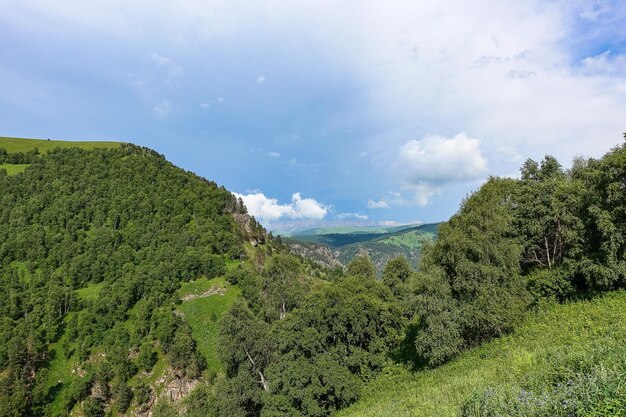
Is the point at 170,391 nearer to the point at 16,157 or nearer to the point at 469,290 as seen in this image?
the point at 469,290

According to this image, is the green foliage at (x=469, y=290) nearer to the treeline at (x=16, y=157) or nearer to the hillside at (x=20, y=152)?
the hillside at (x=20, y=152)

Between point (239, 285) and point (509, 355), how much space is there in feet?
326

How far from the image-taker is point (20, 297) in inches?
4173


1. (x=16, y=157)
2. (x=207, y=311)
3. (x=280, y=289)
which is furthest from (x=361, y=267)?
(x=16, y=157)

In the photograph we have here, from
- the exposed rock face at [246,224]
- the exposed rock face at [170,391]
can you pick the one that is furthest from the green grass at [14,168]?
the exposed rock face at [170,391]

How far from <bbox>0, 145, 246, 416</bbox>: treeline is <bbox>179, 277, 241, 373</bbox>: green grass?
3170 millimetres

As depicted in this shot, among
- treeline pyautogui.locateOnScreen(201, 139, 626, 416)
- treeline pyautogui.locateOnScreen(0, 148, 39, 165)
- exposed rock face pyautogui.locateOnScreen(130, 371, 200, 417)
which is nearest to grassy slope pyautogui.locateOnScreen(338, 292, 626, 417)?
treeline pyautogui.locateOnScreen(201, 139, 626, 416)

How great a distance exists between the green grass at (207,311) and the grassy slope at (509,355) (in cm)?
6727

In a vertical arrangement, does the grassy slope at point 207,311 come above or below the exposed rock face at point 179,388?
above

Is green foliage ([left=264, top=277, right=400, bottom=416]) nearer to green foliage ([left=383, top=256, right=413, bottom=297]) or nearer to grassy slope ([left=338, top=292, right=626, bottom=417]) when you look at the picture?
grassy slope ([left=338, top=292, right=626, bottom=417])

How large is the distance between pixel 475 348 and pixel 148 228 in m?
138

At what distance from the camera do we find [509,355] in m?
23.2

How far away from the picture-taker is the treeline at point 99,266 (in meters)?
86.1

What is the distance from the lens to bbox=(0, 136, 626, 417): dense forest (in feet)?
107
